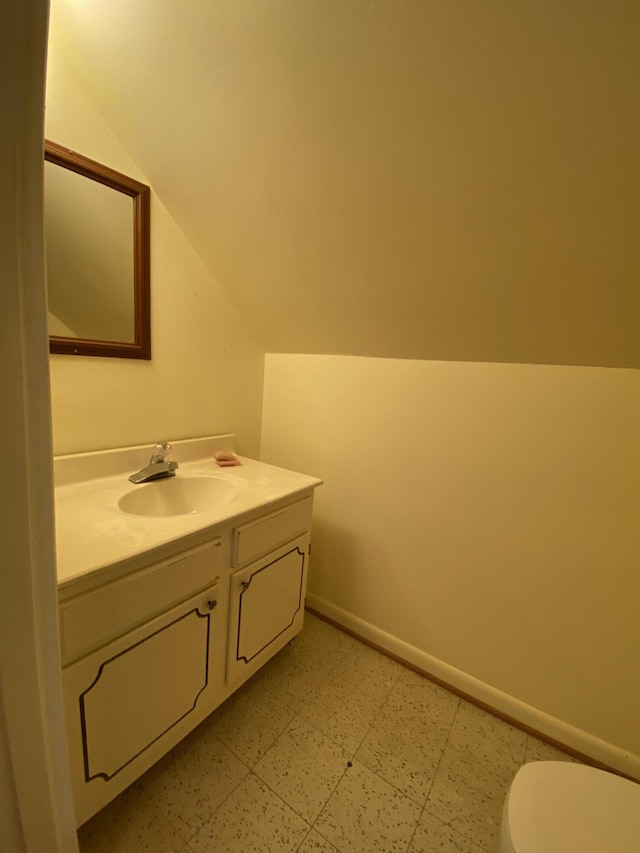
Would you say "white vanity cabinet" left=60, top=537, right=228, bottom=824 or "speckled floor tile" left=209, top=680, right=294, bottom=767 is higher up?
"white vanity cabinet" left=60, top=537, right=228, bottom=824

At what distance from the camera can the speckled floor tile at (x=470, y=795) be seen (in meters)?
0.97

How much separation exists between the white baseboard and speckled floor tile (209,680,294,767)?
483 mm

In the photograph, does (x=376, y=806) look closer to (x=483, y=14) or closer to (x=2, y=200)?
(x=2, y=200)

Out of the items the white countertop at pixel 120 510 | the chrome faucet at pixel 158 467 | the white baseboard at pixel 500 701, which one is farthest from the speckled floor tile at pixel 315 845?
the chrome faucet at pixel 158 467

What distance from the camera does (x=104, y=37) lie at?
2.96ft

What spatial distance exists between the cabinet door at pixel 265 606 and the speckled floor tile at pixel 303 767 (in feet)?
0.79

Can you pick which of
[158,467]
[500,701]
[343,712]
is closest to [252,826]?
[343,712]

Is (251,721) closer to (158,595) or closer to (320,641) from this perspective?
(320,641)

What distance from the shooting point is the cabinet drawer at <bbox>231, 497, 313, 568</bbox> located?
1057 millimetres

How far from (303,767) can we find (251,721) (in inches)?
9.1

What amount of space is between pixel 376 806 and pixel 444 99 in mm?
1800

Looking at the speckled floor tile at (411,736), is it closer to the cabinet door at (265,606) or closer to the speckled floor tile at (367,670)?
the speckled floor tile at (367,670)

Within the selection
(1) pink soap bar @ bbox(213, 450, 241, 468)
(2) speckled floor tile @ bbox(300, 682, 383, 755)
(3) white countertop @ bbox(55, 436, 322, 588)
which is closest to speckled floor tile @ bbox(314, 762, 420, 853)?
(2) speckled floor tile @ bbox(300, 682, 383, 755)

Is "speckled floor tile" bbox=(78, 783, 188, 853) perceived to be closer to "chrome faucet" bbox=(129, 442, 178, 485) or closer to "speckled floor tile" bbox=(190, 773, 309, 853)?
"speckled floor tile" bbox=(190, 773, 309, 853)
